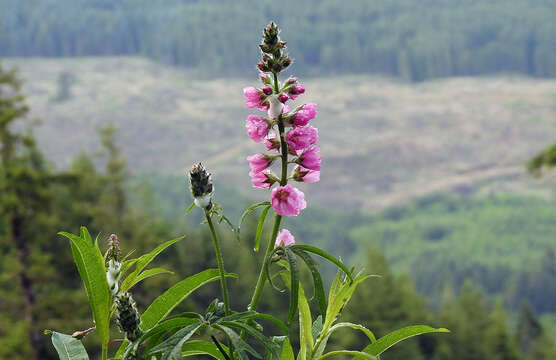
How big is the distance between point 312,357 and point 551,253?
122240 mm

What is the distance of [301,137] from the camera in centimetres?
149

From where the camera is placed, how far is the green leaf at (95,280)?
1399 mm

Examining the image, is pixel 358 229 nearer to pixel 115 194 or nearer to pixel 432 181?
pixel 432 181

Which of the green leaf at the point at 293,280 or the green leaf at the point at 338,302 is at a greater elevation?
the green leaf at the point at 293,280

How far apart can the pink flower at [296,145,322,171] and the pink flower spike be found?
15cm

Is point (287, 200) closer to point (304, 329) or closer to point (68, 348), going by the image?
point (304, 329)

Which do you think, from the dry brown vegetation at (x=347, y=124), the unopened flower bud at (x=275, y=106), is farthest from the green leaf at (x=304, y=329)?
the dry brown vegetation at (x=347, y=124)

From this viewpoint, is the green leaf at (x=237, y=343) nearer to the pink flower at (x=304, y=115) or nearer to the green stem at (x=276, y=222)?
the green stem at (x=276, y=222)

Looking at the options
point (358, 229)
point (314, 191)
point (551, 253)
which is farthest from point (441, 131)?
point (551, 253)

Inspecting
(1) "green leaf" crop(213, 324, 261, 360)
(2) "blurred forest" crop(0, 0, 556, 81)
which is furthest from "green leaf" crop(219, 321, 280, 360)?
(2) "blurred forest" crop(0, 0, 556, 81)

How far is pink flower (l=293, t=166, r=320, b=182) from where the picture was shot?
5.16 feet

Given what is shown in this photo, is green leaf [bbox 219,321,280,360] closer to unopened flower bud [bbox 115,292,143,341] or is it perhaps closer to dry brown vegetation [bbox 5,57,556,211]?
unopened flower bud [bbox 115,292,143,341]

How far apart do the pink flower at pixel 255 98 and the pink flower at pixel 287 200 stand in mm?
197

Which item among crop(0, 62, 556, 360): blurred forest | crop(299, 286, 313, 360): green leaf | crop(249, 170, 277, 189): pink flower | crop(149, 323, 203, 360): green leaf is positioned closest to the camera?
crop(149, 323, 203, 360): green leaf
